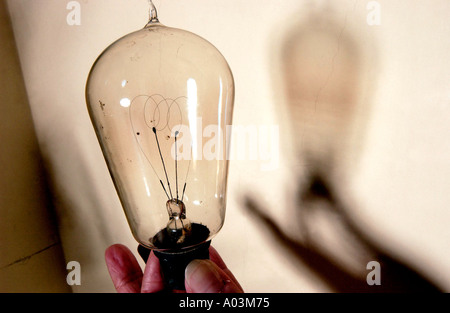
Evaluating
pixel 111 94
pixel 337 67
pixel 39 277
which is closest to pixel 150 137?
pixel 111 94

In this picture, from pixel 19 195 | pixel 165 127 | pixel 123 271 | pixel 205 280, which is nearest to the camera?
pixel 205 280

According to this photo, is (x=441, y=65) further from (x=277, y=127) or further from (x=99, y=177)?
(x=99, y=177)

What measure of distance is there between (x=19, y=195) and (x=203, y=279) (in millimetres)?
716

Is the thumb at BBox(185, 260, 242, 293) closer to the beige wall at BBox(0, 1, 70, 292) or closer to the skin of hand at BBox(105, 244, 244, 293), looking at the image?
the skin of hand at BBox(105, 244, 244, 293)

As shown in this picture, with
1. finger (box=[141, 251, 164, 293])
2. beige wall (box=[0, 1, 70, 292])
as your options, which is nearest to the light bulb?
finger (box=[141, 251, 164, 293])

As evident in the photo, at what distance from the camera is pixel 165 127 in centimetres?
50

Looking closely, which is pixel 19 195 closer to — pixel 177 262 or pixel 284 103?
pixel 177 262

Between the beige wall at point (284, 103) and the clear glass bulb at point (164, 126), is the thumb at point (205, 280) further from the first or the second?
the beige wall at point (284, 103)

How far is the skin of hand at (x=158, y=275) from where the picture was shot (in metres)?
0.37

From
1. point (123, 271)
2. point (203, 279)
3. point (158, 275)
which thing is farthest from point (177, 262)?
point (123, 271)

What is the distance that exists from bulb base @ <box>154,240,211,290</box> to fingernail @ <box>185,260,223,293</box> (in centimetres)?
3

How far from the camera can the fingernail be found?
0.37m

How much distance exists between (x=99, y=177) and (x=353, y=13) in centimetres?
72
